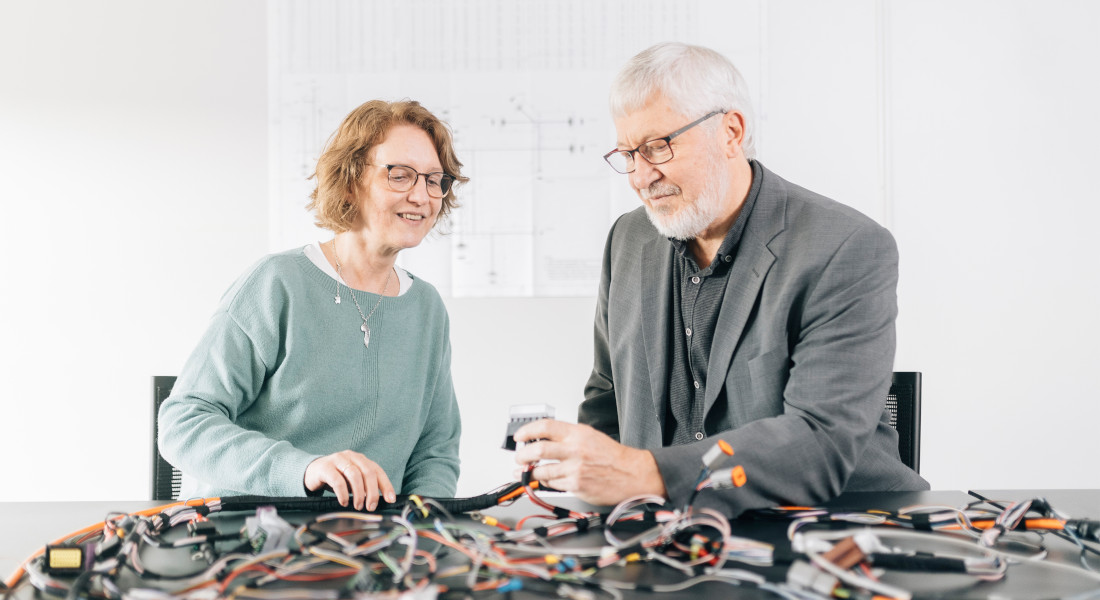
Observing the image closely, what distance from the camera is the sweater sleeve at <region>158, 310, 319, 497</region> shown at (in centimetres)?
Answer: 131

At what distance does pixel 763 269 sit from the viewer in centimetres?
146

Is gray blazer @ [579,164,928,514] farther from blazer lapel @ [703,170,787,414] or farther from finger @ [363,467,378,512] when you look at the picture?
finger @ [363,467,378,512]

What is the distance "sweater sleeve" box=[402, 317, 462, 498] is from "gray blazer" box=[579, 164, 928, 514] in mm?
339

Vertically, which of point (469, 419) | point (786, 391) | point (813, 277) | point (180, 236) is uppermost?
point (180, 236)

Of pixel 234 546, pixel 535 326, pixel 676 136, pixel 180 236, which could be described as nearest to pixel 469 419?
pixel 535 326

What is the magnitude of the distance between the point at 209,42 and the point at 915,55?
2.43 m

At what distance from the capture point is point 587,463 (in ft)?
3.63

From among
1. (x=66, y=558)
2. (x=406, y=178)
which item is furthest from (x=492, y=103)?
(x=66, y=558)

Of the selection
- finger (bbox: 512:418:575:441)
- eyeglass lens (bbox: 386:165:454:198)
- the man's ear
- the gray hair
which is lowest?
finger (bbox: 512:418:575:441)

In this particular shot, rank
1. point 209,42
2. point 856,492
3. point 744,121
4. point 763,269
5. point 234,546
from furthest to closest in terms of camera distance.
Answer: point 209,42 < point 744,121 < point 763,269 < point 856,492 < point 234,546

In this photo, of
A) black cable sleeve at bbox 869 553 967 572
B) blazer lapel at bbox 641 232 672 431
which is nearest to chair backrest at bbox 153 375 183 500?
blazer lapel at bbox 641 232 672 431

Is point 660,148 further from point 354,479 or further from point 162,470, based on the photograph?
point 162,470

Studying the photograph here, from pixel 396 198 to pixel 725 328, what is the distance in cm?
77

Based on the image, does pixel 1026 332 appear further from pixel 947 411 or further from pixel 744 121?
pixel 744 121
